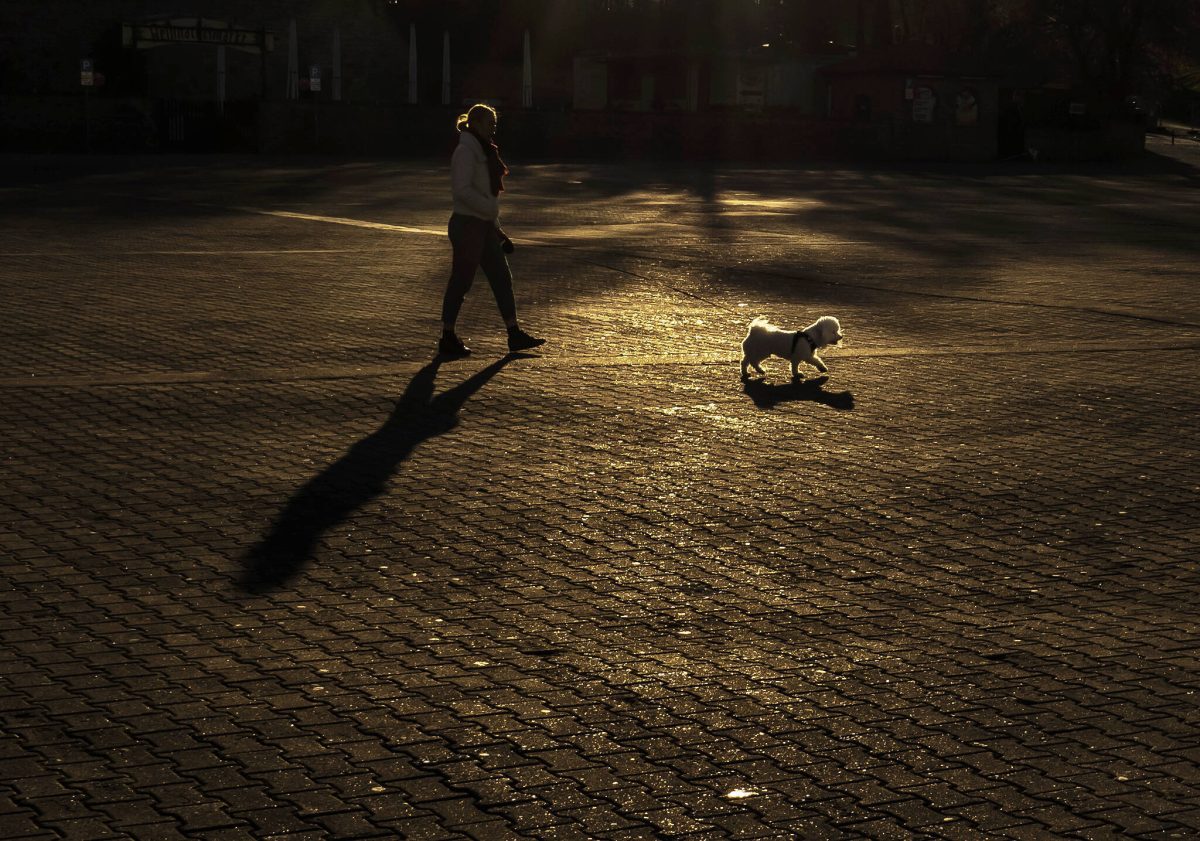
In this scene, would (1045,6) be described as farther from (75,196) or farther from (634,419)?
(634,419)

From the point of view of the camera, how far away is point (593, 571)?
7000mm

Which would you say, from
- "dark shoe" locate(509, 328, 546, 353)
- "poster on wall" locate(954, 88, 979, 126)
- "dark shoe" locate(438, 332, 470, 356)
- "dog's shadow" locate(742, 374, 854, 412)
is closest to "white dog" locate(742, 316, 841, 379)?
"dog's shadow" locate(742, 374, 854, 412)

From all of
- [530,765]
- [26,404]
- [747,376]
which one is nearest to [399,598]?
[530,765]

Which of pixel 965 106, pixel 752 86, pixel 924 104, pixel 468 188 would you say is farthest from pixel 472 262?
pixel 752 86

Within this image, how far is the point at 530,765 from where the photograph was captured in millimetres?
4938

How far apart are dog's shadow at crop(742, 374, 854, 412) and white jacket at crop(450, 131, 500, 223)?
2.57 m

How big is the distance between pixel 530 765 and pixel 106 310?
36.2 feet

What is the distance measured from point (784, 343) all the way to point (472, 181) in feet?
9.23

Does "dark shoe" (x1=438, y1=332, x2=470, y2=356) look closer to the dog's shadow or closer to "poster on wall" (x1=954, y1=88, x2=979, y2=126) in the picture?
the dog's shadow

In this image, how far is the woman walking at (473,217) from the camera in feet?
41.9

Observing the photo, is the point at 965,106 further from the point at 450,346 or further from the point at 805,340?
the point at 805,340

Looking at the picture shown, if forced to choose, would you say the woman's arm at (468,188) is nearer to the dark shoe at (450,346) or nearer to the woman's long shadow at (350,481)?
the dark shoe at (450,346)

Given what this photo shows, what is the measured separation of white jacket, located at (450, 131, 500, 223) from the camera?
1277cm

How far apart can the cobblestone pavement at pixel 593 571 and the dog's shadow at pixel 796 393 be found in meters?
0.05
